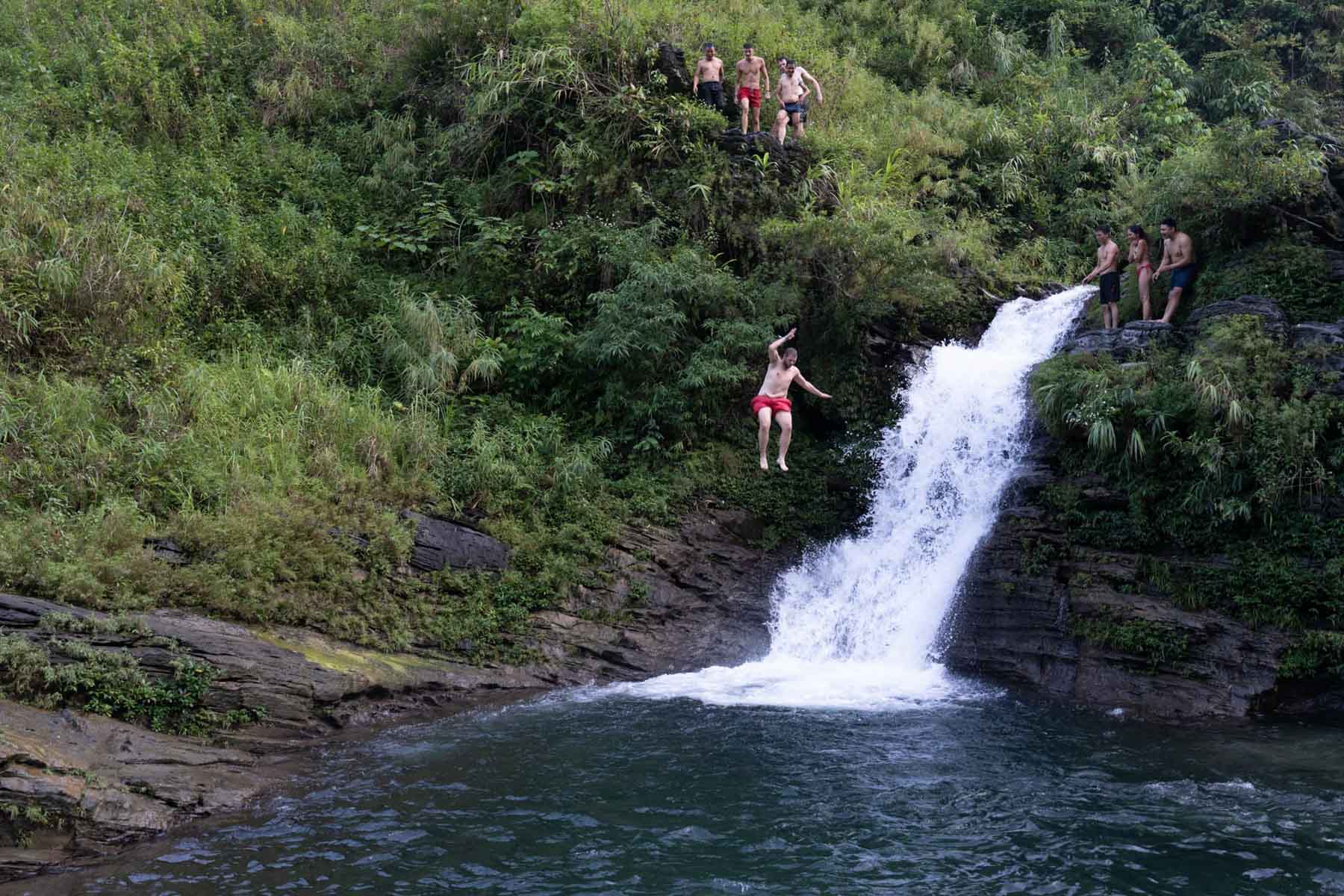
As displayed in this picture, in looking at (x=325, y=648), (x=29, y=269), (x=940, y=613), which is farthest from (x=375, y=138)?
(x=940, y=613)

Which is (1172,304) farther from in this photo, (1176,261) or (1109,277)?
(1109,277)

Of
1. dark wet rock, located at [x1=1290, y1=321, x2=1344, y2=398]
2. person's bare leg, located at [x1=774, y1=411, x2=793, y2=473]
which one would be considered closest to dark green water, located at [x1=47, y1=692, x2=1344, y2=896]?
dark wet rock, located at [x1=1290, y1=321, x2=1344, y2=398]

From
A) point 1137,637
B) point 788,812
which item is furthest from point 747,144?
point 788,812

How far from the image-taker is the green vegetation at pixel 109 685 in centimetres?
879

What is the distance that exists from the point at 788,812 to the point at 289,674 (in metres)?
5.40

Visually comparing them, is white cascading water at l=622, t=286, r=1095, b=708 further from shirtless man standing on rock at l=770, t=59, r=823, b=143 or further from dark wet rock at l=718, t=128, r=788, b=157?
shirtless man standing on rock at l=770, t=59, r=823, b=143

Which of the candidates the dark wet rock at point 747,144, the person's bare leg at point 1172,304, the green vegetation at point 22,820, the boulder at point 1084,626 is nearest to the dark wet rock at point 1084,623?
the boulder at point 1084,626

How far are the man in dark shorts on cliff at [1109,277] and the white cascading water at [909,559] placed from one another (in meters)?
0.95

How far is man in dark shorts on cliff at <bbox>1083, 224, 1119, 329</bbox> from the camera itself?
1589 centimetres

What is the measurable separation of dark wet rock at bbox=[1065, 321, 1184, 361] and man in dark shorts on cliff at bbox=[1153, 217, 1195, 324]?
687mm

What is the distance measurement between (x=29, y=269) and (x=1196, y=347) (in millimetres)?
15580

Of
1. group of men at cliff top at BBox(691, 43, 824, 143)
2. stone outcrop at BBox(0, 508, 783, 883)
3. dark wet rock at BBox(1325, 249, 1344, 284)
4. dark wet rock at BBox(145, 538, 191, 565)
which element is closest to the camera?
stone outcrop at BBox(0, 508, 783, 883)

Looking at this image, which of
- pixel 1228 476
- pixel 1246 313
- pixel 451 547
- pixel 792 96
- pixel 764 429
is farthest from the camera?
Answer: pixel 792 96

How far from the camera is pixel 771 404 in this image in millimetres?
14891
